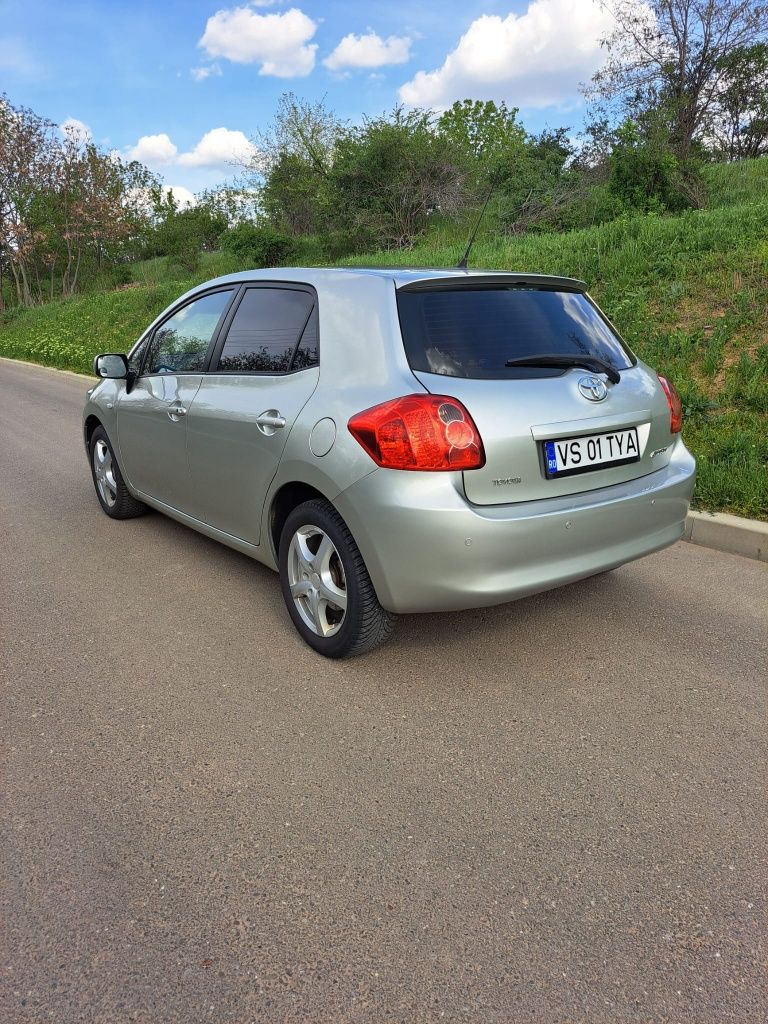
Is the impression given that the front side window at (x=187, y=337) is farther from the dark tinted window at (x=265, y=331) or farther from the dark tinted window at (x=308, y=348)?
the dark tinted window at (x=308, y=348)

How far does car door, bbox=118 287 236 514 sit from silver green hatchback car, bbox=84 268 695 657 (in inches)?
8.5

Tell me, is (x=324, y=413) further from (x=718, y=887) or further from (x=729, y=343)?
(x=729, y=343)

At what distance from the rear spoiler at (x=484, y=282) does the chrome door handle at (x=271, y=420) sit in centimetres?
76

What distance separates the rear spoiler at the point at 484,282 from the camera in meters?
3.21

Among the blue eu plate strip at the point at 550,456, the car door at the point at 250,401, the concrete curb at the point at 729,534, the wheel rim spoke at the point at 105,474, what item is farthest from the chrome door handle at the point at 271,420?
the concrete curb at the point at 729,534

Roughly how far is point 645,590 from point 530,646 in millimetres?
985

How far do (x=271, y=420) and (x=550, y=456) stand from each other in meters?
1.25

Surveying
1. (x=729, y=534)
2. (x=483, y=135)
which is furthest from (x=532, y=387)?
(x=483, y=135)

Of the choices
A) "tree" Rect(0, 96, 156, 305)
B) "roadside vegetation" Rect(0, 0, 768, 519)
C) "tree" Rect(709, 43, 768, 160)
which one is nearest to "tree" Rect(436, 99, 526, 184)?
"roadside vegetation" Rect(0, 0, 768, 519)

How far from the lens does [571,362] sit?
3.22m

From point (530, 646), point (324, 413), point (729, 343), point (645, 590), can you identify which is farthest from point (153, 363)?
point (729, 343)

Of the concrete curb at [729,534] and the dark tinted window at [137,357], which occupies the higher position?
the dark tinted window at [137,357]

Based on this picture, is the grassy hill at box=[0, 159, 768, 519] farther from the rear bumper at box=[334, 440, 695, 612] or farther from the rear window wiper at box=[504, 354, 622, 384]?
the rear bumper at box=[334, 440, 695, 612]

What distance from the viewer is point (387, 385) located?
2.96 metres
